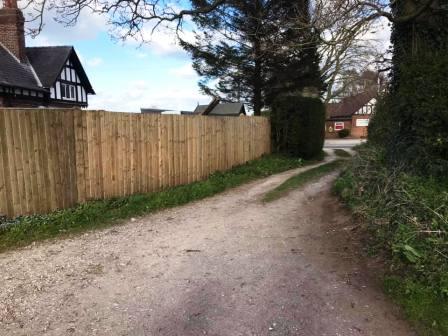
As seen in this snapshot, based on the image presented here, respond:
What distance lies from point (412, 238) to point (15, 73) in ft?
65.2

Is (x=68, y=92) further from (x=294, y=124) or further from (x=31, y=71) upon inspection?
(x=294, y=124)

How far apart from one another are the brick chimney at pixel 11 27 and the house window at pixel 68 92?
3663 millimetres

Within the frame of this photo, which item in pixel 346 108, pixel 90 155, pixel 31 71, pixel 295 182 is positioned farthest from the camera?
pixel 346 108

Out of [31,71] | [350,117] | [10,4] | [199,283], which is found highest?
[10,4]

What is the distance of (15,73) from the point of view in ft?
63.0

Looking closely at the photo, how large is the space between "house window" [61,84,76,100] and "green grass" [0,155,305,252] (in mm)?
16382

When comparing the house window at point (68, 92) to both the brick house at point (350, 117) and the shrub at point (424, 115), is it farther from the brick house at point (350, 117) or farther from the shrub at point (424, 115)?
the brick house at point (350, 117)

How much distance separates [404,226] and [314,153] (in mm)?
13135

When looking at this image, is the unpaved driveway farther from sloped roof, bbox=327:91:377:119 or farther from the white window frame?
sloped roof, bbox=327:91:377:119

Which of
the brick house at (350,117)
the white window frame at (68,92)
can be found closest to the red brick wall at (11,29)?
the white window frame at (68,92)

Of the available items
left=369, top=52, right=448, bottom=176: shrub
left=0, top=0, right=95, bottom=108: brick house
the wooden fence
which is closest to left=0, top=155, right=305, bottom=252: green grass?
the wooden fence

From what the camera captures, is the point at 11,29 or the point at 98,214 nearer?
the point at 98,214

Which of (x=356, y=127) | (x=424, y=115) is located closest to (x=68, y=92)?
(x=424, y=115)

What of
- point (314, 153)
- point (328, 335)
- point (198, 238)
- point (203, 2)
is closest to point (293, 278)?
point (328, 335)
